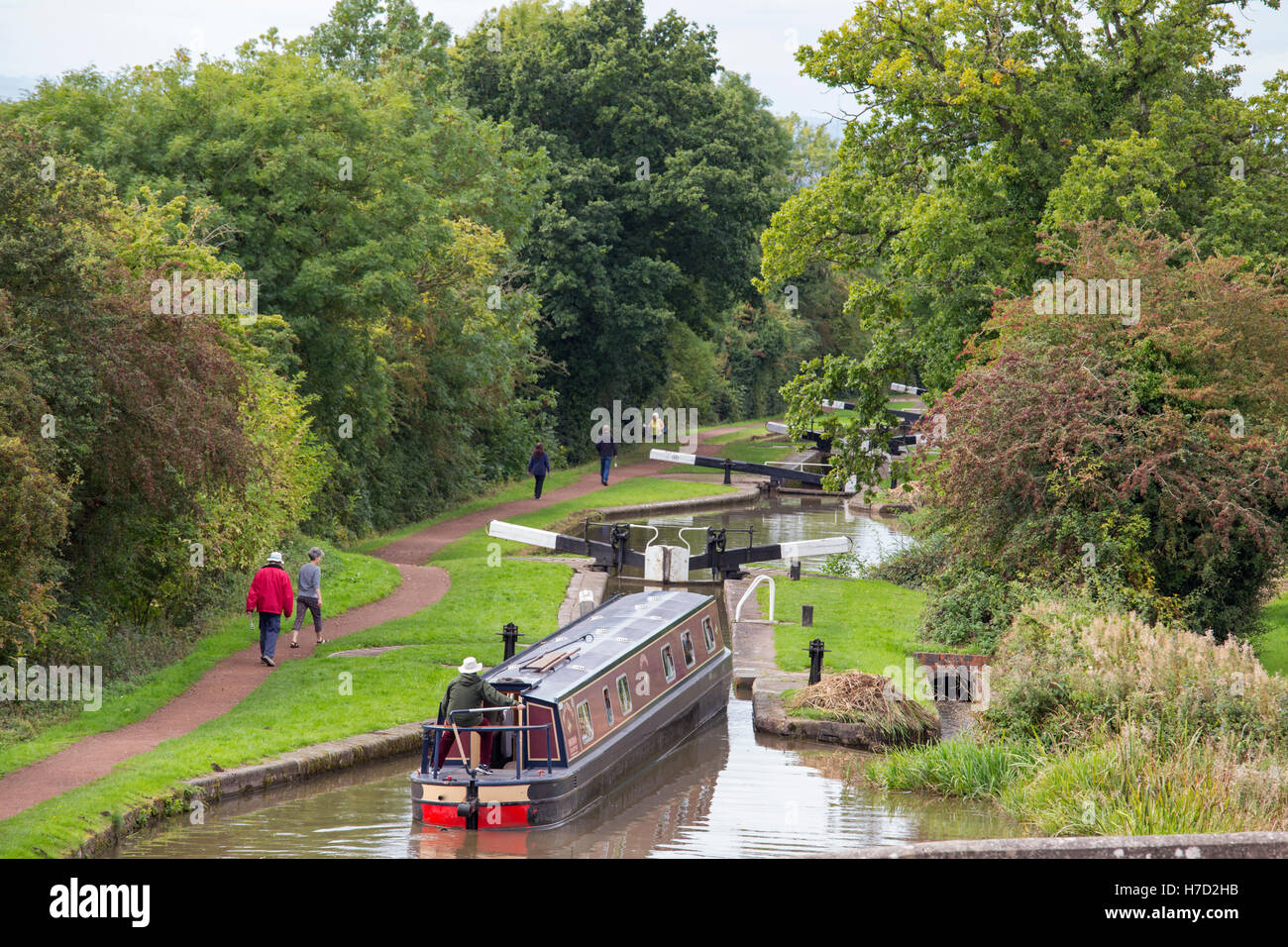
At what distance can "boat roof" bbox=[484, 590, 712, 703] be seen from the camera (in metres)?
13.8

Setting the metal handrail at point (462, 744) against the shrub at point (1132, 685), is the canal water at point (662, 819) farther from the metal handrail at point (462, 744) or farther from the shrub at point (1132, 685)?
the shrub at point (1132, 685)

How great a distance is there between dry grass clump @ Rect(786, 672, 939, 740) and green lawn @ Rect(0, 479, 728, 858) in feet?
15.6

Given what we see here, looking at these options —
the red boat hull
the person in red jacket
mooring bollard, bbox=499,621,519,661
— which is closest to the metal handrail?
the red boat hull

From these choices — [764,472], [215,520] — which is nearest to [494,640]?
[215,520]

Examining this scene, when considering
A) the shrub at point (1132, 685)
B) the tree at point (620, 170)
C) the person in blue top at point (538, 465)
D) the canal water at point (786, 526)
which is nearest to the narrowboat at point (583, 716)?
the shrub at point (1132, 685)

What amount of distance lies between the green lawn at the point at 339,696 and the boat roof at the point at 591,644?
1.85 meters

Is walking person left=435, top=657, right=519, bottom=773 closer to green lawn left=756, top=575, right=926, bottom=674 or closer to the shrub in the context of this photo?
the shrub

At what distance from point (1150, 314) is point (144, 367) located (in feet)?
44.7

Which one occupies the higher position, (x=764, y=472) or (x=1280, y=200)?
(x=1280, y=200)

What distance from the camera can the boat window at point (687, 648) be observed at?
16.7 m

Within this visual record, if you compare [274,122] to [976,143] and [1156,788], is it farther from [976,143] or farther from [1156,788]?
[1156,788]

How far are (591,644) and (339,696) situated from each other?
3.32 metres

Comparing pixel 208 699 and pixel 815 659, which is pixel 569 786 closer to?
pixel 815 659

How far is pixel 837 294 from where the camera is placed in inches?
2699
